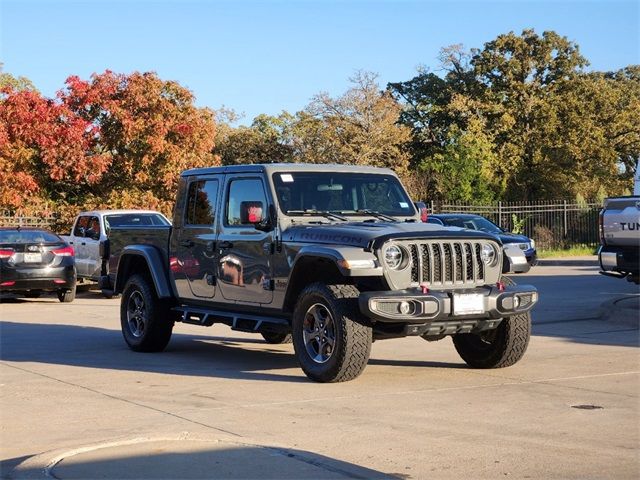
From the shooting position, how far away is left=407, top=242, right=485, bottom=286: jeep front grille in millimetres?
9766

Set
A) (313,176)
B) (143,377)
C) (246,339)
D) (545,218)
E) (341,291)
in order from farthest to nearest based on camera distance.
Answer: (545,218), (246,339), (313,176), (143,377), (341,291)

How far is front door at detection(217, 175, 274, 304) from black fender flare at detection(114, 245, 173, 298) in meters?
1.13

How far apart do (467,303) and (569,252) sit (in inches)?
1157

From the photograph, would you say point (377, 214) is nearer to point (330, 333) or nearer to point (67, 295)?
point (330, 333)

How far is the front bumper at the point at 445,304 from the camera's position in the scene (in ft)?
30.6

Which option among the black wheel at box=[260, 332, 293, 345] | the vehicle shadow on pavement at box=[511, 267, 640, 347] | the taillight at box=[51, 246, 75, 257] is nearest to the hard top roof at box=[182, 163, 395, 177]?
the black wheel at box=[260, 332, 293, 345]

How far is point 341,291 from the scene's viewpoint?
9.67m

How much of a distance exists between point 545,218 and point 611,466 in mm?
34179

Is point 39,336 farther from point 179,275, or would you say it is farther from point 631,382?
point 631,382

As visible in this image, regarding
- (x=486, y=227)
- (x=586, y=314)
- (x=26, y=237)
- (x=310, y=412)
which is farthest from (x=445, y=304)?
(x=486, y=227)

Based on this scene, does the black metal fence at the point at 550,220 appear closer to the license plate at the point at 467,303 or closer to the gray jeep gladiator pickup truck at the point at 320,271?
the gray jeep gladiator pickup truck at the point at 320,271

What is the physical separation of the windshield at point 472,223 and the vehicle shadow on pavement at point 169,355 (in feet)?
46.3

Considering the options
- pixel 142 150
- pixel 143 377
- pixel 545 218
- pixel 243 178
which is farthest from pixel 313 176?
pixel 545 218

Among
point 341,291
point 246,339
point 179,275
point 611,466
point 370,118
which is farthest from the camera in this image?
point 370,118
